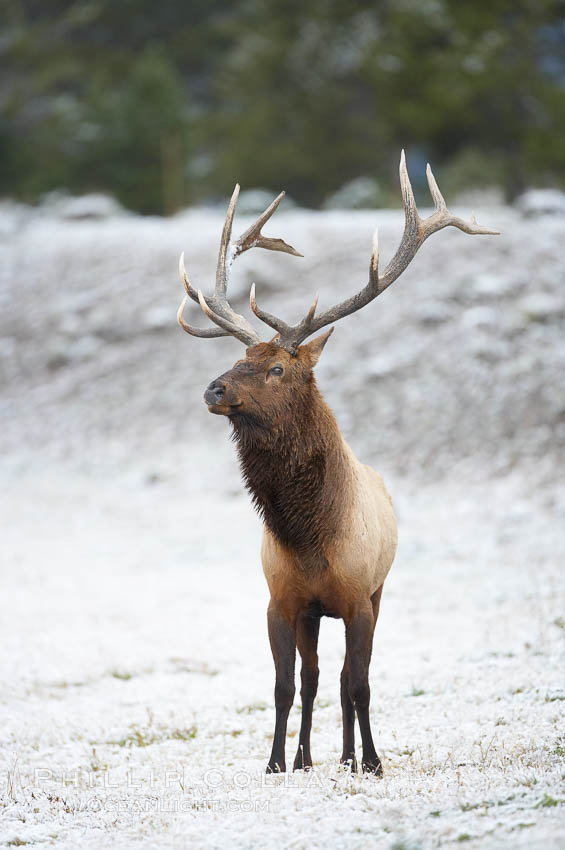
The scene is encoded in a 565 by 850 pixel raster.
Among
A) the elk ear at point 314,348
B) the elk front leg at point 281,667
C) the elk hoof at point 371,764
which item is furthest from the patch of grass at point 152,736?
the elk ear at point 314,348

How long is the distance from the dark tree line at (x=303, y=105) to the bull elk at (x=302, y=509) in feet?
78.3

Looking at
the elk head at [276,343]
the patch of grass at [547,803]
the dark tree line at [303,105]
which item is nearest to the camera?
the patch of grass at [547,803]

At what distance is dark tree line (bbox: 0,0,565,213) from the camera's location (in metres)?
28.2

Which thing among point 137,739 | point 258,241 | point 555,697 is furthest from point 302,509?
point 555,697

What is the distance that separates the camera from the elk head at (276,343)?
5.44m

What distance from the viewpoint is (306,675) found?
5.97 m

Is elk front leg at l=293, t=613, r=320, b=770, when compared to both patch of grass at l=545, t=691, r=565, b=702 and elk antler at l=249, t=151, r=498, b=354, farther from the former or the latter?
patch of grass at l=545, t=691, r=565, b=702

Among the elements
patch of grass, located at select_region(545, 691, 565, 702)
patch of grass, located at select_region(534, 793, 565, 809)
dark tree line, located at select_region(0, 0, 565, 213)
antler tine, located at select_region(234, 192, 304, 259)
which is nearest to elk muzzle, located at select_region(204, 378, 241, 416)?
antler tine, located at select_region(234, 192, 304, 259)

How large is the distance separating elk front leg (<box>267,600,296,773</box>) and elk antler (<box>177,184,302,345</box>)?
170 centimetres

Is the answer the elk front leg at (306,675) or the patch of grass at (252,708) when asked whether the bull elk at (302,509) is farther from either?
the patch of grass at (252,708)

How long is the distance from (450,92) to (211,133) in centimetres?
1447

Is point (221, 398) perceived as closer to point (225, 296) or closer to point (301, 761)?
point (225, 296)

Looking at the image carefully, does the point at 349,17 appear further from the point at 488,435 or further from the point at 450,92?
the point at 488,435

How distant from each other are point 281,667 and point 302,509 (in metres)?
0.95
